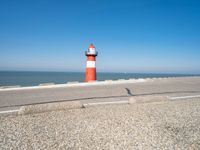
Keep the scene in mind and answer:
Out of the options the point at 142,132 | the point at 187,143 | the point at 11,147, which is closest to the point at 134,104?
the point at 142,132

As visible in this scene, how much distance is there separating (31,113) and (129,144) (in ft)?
9.40

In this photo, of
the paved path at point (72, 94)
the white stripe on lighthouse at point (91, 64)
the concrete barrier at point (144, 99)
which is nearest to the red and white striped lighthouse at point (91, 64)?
the white stripe on lighthouse at point (91, 64)

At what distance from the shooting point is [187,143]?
3.19 meters

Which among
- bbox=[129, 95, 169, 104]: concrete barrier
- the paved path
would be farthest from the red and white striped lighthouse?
bbox=[129, 95, 169, 104]: concrete barrier

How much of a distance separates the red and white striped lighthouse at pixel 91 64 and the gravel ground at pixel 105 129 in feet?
30.7

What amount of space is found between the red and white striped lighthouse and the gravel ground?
368 inches

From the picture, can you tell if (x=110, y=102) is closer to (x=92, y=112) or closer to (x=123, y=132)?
(x=92, y=112)

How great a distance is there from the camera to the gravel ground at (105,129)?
10.2ft

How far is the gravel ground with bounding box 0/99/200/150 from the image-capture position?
10.2 ft

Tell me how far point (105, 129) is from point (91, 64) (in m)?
11.3

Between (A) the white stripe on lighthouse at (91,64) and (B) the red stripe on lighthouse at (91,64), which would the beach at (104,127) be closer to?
(B) the red stripe on lighthouse at (91,64)

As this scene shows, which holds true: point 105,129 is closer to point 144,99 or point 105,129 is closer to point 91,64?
point 144,99

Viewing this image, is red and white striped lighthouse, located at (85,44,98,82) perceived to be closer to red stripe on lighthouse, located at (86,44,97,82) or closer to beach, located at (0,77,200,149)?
red stripe on lighthouse, located at (86,44,97,82)

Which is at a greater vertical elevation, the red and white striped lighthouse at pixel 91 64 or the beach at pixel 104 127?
the red and white striped lighthouse at pixel 91 64
